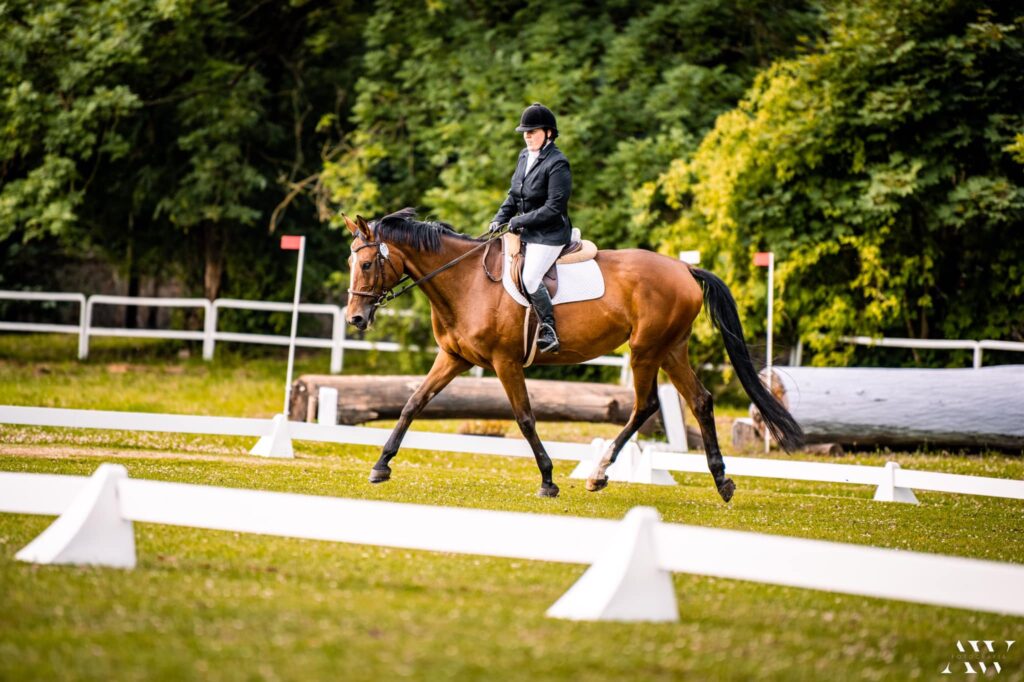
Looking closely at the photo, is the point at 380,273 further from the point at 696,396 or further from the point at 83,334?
the point at 83,334

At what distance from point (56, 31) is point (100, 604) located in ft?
61.6

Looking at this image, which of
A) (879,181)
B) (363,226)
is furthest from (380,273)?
(879,181)

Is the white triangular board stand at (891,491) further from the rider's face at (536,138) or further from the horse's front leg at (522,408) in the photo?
the rider's face at (536,138)

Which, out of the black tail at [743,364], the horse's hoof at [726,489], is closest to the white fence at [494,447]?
the black tail at [743,364]

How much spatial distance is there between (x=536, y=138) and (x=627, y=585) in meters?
5.44

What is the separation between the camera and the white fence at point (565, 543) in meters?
4.44

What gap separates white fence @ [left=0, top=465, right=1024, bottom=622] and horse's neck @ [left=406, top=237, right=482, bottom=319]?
408 cm

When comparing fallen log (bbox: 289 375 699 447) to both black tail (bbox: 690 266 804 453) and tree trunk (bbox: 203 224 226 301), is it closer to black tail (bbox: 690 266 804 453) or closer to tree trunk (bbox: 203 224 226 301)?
black tail (bbox: 690 266 804 453)

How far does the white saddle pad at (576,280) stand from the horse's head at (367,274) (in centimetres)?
96

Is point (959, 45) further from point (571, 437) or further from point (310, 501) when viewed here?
point (310, 501)

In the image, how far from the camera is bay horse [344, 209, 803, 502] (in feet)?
30.6

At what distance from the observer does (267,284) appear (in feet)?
86.4

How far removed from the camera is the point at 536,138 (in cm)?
950

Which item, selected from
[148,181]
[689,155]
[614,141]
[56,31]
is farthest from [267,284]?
[689,155]
